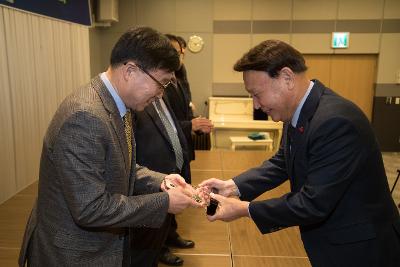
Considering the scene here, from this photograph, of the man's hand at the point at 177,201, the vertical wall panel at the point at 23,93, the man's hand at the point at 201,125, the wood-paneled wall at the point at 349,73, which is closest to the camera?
the man's hand at the point at 177,201

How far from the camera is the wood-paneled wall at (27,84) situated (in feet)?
10.4

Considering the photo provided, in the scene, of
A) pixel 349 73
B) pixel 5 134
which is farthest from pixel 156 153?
pixel 349 73

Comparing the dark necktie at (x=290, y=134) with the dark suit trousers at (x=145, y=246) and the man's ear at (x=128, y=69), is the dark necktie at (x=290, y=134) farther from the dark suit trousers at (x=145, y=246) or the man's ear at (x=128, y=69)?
the dark suit trousers at (x=145, y=246)

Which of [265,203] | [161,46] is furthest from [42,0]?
[265,203]

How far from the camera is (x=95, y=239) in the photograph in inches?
47.7

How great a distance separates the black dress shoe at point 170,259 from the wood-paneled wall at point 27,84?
171cm

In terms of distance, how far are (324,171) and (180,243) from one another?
1522mm

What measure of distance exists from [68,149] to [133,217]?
31cm

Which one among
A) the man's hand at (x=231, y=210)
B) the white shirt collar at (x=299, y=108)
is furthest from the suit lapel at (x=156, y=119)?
the white shirt collar at (x=299, y=108)

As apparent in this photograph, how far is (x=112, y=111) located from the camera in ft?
3.83

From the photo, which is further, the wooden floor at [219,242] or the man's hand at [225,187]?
the wooden floor at [219,242]

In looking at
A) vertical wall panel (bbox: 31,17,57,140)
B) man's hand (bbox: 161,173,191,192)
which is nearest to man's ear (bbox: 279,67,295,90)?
man's hand (bbox: 161,173,191,192)

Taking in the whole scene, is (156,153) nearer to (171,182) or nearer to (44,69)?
(171,182)

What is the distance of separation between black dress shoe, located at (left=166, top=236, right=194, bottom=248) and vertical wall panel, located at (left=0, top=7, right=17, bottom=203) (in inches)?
65.4
